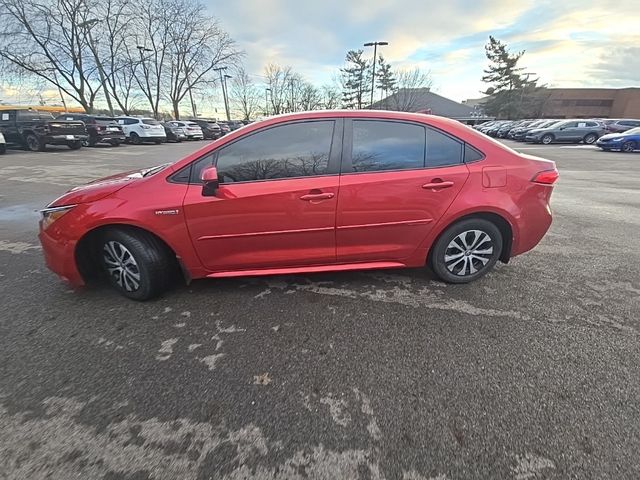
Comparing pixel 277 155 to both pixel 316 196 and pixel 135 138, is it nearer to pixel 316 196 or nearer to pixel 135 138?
pixel 316 196

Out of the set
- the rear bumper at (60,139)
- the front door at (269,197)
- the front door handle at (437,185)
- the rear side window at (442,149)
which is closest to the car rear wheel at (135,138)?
the rear bumper at (60,139)

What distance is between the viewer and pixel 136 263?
2.84 meters

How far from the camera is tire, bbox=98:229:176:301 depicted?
2820mm

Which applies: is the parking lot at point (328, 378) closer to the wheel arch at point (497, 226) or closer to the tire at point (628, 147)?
the wheel arch at point (497, 226)

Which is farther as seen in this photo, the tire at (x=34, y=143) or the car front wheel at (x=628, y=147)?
the car front wheel at (x=628, y=147)

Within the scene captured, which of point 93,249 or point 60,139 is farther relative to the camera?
point 60,139

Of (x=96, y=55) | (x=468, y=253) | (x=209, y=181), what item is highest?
(x=96, y=55)

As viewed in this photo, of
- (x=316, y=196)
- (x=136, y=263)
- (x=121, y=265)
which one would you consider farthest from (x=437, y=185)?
(x=121, y=265)

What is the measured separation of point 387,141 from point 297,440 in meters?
2.35

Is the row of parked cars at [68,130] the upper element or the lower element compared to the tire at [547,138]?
upper

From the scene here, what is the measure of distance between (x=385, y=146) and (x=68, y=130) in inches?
751

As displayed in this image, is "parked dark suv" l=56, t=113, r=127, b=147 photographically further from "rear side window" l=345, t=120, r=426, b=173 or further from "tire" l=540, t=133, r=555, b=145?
"tire" l=540, t=133, r=555, b=145

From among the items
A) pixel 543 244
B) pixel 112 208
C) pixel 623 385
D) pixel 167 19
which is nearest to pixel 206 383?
pixel 112 208

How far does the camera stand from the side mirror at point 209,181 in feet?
8.53
